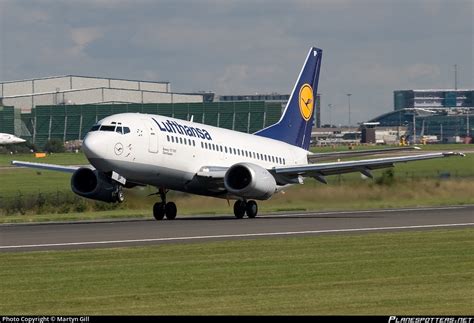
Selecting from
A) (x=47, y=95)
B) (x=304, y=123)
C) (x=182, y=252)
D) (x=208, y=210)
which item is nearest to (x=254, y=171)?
(x=208, y=210)

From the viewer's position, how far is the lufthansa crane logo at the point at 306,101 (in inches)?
2149

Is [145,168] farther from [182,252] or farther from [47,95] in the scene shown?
[47,95]

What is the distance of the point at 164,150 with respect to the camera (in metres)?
42.5

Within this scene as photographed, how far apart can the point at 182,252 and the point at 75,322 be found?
11624mm

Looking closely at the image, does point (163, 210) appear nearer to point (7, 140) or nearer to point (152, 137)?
point (152, 137)

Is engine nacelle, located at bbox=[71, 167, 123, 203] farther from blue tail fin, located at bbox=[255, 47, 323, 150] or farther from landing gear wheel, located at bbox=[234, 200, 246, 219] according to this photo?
blue tail fin, located at bbox=[255, 47, 323, 150]

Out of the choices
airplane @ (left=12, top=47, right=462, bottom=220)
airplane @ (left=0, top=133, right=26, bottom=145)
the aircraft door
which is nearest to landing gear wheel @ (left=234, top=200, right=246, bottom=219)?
airplane @ (left=12, top=47, right=462, bottom=220)

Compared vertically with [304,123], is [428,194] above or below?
below

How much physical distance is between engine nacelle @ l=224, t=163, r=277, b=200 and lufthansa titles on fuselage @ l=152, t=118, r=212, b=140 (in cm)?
247

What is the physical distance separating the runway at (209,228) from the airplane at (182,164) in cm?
145

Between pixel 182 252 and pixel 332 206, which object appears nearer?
pixel 182 252

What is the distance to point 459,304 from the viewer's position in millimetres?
18078

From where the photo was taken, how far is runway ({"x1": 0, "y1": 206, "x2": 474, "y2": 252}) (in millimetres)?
31538

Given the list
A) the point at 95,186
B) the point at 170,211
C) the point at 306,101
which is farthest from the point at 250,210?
the point at 306,101
